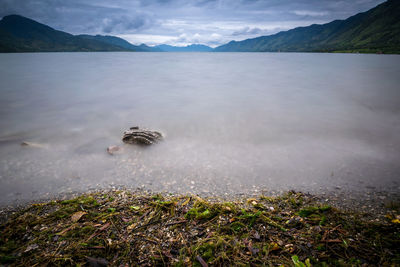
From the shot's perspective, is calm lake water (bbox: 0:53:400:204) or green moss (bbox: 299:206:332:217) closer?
green moss (bbox: 299:206:332:217)

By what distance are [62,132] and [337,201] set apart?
11.8m

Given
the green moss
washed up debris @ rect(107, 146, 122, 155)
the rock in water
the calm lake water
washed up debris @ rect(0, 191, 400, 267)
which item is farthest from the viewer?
the rock in water

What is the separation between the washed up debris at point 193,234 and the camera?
3.01 m

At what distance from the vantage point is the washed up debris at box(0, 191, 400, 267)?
3008 millimetres

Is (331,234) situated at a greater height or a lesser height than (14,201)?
greater

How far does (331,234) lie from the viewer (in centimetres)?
339

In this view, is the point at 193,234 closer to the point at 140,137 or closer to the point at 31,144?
the point at 140,137

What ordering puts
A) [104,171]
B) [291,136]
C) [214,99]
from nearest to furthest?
1. [104,171]
2. [291,136]
3. [214,99]

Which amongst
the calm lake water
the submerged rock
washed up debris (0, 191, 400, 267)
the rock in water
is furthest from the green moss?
the submerged rock

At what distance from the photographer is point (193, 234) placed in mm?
3521

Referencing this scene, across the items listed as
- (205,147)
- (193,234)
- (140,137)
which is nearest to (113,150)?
(140,137)

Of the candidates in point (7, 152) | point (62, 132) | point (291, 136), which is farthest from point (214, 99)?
point (7, 152)

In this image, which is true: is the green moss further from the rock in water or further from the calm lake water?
the rock in water

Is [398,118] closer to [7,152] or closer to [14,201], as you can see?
[14,201]
